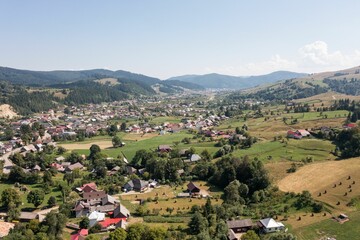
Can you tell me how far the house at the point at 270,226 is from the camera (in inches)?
1587

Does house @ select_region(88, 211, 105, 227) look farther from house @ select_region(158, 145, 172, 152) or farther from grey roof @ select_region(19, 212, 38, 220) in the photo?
house @ select_region(158, 145, 172, 152)

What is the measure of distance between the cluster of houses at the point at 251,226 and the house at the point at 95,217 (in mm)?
18661

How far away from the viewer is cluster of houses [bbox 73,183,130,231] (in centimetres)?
4538

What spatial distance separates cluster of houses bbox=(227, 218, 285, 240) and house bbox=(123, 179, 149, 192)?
2392 centimetres

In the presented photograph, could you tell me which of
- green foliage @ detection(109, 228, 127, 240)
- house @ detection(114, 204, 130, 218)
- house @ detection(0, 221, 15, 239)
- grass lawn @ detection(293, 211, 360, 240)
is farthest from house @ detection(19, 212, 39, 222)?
grass lawn @ detection(293, 211, 360, 240)

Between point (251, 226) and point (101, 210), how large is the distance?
2348cm

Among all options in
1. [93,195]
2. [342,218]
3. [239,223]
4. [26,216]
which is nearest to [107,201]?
[93,195]

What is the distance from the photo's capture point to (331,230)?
39281 millimetres

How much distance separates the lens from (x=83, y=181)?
213 ft

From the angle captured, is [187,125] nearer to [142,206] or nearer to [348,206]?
[142,206]

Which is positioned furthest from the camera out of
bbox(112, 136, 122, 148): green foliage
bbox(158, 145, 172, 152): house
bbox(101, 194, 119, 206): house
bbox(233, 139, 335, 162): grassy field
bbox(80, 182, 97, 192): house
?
bbox(112, 136, 122, 148): green foliage

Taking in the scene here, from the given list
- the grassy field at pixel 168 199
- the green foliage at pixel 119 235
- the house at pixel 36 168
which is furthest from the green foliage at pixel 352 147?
the house at pixel 36 168

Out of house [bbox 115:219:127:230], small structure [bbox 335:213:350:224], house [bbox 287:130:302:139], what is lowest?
house [bbox 115:219:127:230]

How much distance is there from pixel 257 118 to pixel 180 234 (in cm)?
9887
